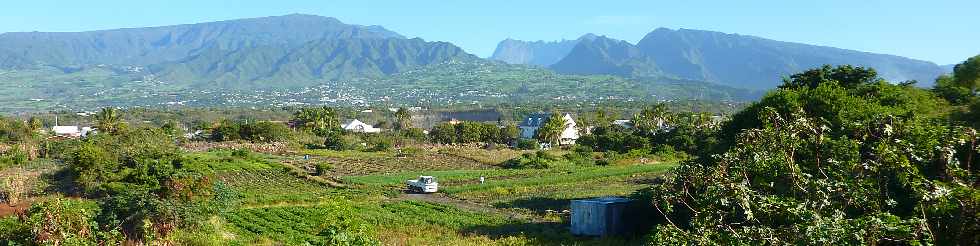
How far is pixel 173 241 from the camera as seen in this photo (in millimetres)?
19562

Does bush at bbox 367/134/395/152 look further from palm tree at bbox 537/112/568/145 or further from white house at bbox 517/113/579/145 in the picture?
white house at bbox 517/113/579/145

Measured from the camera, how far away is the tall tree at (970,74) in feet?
106

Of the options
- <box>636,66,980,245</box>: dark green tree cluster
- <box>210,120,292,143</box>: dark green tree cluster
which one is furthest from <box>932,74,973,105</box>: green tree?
<box>210,120,292,143</box>: dark green tree cluster

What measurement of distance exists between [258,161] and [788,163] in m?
42.2

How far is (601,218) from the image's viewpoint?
73.2 feet

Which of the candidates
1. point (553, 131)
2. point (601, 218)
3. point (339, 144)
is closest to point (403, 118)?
point (553, 131)

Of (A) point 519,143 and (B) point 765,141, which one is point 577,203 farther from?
(A) point 519,143

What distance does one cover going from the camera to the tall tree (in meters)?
32.2

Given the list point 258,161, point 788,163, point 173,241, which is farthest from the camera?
point 258,161

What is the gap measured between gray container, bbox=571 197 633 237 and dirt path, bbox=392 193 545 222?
357cm

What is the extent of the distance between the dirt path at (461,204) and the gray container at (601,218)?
3.57 metres

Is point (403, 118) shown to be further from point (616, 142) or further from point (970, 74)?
point (970, 74)

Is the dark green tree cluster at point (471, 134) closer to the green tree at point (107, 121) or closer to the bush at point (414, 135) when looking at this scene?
the bush at point (414, 135)

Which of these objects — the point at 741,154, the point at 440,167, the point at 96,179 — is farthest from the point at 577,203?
the point at 440,167
